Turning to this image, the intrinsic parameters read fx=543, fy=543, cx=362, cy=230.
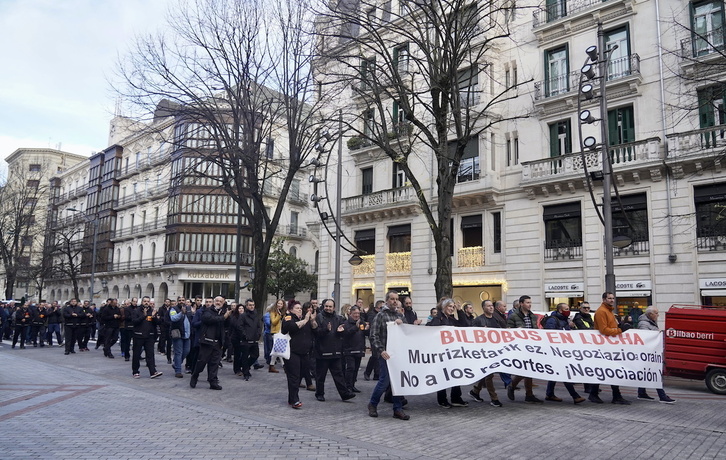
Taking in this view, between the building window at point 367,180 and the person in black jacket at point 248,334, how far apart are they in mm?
19431

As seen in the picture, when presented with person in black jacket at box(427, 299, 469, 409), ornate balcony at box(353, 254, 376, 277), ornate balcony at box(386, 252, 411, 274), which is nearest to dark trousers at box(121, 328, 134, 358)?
person in black jacket at box(427, 299, 469, 409)

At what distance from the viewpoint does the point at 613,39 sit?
916 inches

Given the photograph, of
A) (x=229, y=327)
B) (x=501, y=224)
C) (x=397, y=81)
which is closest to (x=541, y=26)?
(x=501, y=224)

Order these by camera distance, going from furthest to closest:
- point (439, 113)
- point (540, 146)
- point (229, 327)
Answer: point (540, 146), point (439, 113), point (229, 327)

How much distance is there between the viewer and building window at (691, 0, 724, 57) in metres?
20.0

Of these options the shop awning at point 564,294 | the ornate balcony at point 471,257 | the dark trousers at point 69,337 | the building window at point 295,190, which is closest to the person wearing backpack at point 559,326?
the shop awning at point 564,294

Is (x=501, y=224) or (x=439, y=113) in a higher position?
(x=439, y=113)

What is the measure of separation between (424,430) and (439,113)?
32.2ft

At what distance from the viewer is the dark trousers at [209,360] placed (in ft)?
37.9

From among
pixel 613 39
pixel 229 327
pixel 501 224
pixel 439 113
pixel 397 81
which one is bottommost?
pixel 229 327

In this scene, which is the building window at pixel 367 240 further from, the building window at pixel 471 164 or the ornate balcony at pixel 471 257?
the building window at pixel 471 164

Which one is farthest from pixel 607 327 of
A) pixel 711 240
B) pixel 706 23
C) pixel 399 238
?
pixel 399 238

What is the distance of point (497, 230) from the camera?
26328 mm

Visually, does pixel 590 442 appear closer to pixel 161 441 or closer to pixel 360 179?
pixel 161 441
